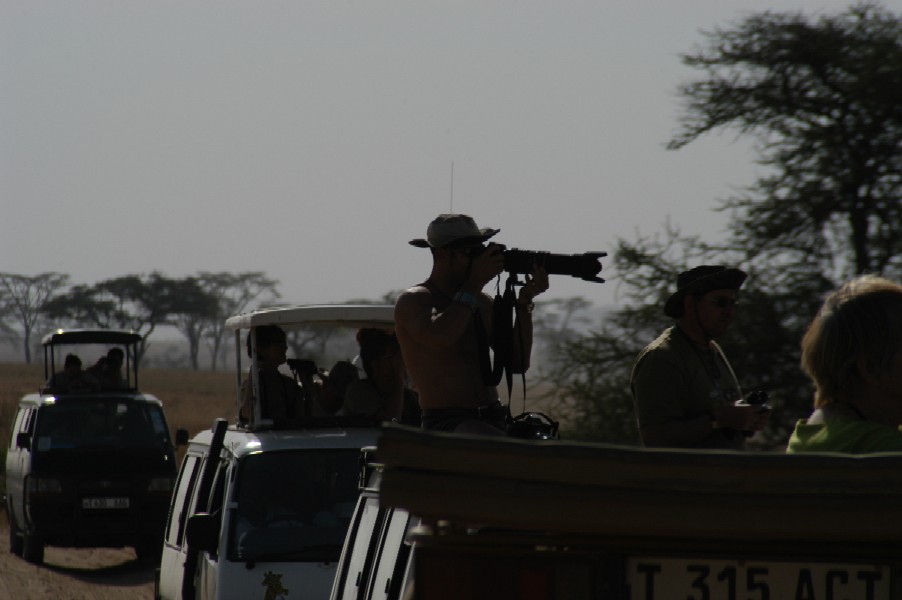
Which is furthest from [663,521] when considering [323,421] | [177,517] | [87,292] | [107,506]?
[87,292]

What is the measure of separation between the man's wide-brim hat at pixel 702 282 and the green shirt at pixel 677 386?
125 millimetres

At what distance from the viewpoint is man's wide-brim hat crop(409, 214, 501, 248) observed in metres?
5.68

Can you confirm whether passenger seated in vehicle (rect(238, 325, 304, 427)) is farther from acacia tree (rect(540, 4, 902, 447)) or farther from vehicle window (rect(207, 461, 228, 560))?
acacia tree (rect(540, 4, 902, 447))

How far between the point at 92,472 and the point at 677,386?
13.6 meters

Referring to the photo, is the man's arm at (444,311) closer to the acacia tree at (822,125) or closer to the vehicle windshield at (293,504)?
the vehicle windshield at (293,504)

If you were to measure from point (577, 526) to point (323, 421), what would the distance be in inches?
234

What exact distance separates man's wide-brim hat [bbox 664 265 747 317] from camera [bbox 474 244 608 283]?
0.99 ft

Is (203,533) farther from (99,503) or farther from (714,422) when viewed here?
(99,503)

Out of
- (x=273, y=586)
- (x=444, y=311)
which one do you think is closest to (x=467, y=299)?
(x=444, y=311)

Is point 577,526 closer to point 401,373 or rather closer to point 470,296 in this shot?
point 470,296

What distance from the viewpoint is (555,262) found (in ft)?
18.9

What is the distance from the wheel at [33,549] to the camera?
17922 millimetres

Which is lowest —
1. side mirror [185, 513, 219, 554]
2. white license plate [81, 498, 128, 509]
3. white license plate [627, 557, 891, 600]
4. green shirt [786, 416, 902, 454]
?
white license plate [81, 498, 128, 509]

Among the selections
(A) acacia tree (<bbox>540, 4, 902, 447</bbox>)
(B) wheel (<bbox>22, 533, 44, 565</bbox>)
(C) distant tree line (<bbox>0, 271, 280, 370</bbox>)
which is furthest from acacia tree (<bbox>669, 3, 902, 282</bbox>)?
(C) distant tree line (<bbox>0, 271, 280, 370</bbox>)
